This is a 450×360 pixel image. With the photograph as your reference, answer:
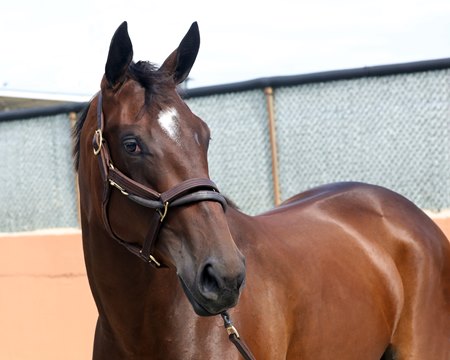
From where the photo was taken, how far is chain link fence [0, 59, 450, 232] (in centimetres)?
596

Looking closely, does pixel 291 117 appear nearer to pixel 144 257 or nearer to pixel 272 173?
pixel 272 173

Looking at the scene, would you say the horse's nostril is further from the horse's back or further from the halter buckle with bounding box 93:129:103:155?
the horse's back

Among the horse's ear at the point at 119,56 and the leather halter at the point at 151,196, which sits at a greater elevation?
the horse's ear at the point at 119,56

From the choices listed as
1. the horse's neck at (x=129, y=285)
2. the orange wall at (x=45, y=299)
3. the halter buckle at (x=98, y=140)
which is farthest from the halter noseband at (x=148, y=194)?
the orange wall at (x=45, y=299)

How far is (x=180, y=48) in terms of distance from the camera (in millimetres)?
3293

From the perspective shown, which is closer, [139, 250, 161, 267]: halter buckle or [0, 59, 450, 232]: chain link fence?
[139, 250, 161, 267]: halter buckle

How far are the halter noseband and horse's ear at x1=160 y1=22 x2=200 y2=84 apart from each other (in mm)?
333

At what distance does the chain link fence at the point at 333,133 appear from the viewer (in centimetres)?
596

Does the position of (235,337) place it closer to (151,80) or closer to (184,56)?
(151,80)

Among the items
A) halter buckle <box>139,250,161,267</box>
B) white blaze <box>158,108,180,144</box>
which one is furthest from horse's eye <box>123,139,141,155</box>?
halter buckle <box>139,250,161,267</box>

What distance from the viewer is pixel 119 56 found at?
10.0ft

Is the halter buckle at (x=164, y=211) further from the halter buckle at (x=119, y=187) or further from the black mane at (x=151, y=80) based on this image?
the black mane at (x=151, y=80)

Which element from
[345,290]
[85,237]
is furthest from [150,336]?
[345,290]

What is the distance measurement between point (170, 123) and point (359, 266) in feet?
5.68
